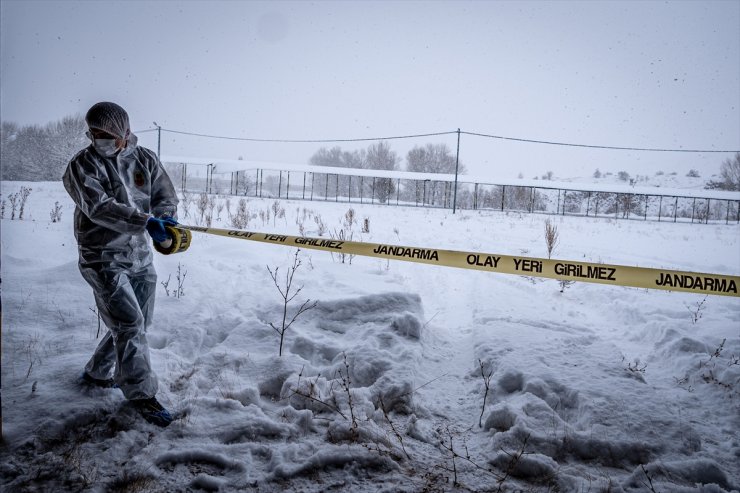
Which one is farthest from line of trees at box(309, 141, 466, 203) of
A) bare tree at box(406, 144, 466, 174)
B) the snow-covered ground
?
the snow-covered ground

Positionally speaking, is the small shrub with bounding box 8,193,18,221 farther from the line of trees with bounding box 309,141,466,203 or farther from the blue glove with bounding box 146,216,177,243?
the line of trees with bounding box 309,141,466,203

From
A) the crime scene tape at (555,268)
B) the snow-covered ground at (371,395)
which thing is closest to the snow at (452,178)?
the snow-covered ground at (371,395)

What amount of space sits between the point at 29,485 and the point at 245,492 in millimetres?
1115

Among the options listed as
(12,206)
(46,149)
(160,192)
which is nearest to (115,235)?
(160,192)

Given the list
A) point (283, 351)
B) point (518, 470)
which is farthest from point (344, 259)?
point (518, 470)

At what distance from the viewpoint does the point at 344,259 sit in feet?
27.9

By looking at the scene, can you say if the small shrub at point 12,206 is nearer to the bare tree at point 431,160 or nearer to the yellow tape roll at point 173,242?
the yellow tape roll at point 173,242

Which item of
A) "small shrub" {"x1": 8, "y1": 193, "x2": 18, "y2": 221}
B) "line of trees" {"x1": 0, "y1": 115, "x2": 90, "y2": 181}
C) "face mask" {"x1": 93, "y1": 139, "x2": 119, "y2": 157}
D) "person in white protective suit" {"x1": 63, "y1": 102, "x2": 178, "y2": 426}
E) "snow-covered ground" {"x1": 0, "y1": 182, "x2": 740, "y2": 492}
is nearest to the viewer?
"snow-covered ground" {"x1": 0, "y1": 182, "x2": 740, "y2": 492}

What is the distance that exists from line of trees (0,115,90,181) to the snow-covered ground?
1950 cm

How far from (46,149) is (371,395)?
31705mm

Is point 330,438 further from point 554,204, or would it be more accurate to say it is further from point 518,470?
point 554,204

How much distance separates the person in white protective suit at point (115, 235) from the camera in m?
2.66

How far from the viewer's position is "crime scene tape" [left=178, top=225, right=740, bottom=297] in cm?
288

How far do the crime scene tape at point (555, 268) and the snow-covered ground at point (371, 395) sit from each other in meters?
0.97
